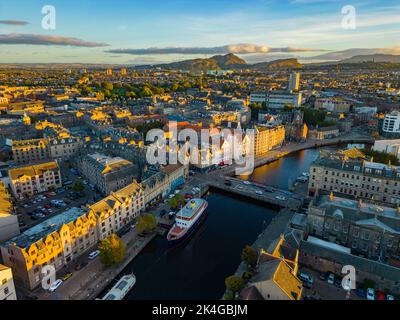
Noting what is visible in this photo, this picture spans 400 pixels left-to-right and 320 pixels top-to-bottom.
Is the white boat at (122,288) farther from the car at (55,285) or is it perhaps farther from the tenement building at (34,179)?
the tenement building at (34,179)

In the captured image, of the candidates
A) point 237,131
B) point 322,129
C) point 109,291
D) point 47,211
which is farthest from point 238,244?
point 322,129

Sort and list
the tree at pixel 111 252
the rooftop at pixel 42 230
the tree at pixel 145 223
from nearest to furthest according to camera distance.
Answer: the rooftop at pixel 42 230, the tree at pixel 111 252, the tree at pixel 145 223

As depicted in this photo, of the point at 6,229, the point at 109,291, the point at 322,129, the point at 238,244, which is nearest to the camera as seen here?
A: the point at 109,291

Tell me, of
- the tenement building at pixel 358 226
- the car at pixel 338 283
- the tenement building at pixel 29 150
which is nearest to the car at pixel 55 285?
the car at pixel 338 283

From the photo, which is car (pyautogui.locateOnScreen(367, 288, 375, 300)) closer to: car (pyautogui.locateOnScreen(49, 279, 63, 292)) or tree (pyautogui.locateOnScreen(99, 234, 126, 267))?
tree (pyautogui.locateOnScreen(99, 234, 126, 267))

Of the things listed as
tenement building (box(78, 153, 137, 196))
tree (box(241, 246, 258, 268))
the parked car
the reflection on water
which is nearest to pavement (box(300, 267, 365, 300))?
tree (box(241, 246, 258, 268))
